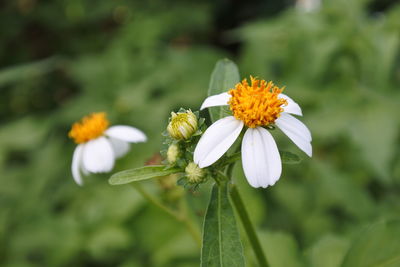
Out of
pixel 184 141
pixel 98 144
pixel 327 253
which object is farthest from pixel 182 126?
pixel 327 253

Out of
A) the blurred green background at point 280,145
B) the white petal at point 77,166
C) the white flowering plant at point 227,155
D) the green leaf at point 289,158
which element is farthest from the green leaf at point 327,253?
the white petal at point 77,166

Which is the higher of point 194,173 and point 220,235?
point 194,173

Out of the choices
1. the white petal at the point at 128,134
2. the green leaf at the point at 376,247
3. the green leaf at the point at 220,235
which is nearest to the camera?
the green leaf at the point at 220,235

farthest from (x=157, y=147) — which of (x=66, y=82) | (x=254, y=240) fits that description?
(x=66, y=82)

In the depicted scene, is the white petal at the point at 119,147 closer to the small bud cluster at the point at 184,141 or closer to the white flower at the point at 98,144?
the white flower at the point at 98,144

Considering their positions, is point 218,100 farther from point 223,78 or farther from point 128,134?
point 128,134

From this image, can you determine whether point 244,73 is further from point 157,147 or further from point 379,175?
point 379,175

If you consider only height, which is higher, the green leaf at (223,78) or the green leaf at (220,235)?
the green leaf at (223,78)

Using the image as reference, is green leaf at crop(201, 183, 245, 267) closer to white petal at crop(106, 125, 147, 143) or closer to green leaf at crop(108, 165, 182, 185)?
green leaf at crop(108, 165, 182, 185)

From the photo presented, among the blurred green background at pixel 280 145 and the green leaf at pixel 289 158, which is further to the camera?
the blurred green background at pixel 280 145
